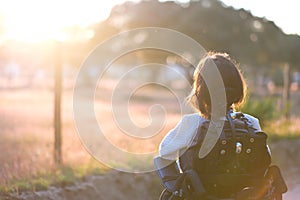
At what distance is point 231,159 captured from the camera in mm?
3650

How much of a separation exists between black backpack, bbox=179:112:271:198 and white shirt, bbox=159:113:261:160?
0.07 meters

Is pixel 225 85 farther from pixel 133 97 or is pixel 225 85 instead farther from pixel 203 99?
pixel 133 97

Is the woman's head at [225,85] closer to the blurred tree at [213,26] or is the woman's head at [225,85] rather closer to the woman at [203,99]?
the woman at [203,99]

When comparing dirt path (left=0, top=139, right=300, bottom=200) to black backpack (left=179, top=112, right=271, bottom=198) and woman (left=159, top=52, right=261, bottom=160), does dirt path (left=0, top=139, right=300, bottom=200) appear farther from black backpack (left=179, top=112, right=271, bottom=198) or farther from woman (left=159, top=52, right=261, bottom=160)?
black backpack (left=179, top=112, right=271, bottom=198)

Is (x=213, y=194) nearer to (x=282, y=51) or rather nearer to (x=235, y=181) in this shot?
(x=235, y=181)

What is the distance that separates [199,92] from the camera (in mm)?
3740

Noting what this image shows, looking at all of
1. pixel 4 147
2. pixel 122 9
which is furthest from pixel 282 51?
pixel 4 147

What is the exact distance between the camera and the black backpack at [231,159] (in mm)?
3605

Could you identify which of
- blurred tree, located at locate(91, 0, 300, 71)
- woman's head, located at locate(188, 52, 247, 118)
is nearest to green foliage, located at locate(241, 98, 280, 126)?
woman's head, located at locate(188, 52, 247, 118)

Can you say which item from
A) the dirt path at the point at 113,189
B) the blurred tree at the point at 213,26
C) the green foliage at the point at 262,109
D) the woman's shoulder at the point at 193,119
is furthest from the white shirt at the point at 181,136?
the blurred tree at the point at 213,26

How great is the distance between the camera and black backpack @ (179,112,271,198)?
361cm

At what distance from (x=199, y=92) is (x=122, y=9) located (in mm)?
32094

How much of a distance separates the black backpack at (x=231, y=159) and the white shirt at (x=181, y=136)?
70mm

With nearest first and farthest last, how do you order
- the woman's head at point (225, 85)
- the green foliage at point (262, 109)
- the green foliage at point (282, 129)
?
the woman's head at point (225, 85) → the green foliage at point (282, 129) → the green foliage at point (262, 109)
